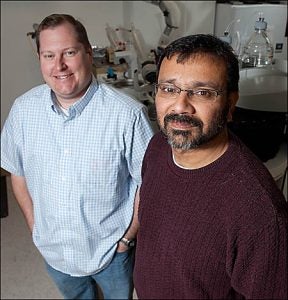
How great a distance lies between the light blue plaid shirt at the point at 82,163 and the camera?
1104mm

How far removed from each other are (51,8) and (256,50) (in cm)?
146

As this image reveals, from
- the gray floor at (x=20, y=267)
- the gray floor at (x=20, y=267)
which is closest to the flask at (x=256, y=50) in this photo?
the gray floor at (x=20, y=267)

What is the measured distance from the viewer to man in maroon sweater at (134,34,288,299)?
74 cm

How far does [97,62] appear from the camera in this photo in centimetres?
207

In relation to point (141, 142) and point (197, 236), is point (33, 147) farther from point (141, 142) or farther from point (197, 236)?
point (197, 236)

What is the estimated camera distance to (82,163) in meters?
1.12

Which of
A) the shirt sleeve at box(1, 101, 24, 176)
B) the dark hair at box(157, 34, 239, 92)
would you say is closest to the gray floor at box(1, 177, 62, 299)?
the shirt sleeve at box(1, 101, 24, 176)

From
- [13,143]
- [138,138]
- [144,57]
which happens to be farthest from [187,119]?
[144,57]

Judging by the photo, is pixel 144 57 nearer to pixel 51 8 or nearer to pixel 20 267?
pixel 51 8

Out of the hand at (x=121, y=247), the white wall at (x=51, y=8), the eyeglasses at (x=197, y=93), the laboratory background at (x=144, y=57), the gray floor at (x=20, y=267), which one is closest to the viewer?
the eyeglasses at (x=197, y=93)

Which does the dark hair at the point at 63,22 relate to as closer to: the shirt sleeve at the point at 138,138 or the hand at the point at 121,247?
the shirt sleeve at the point at 138,138

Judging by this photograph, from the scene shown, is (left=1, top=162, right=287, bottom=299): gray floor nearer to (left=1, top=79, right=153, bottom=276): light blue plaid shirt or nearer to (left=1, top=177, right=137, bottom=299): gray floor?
(left=1, top=177, right=137, bottom=299): gray floor

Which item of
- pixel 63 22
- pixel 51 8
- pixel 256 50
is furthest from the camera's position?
pixel 51 8

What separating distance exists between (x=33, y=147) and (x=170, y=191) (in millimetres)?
506
